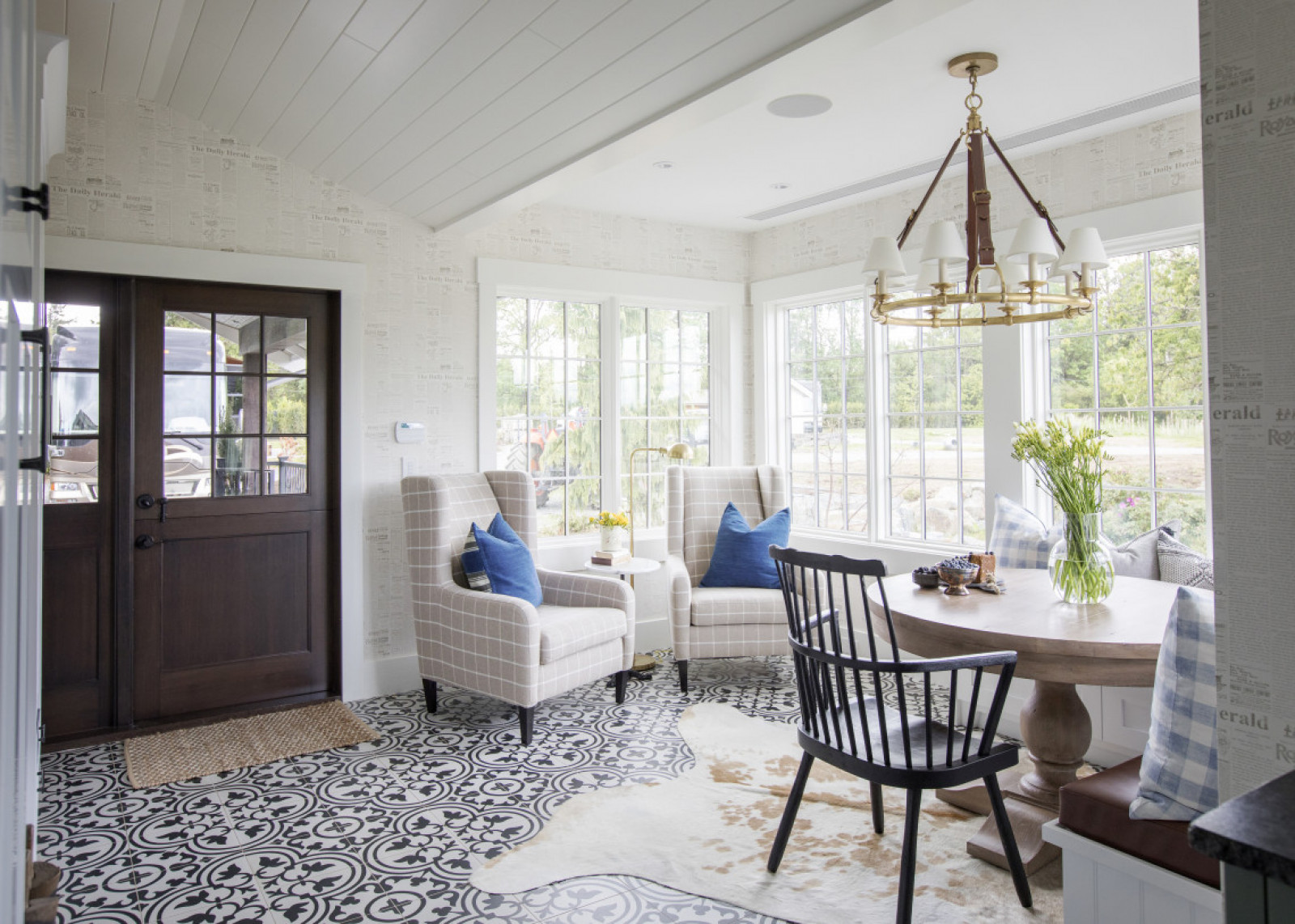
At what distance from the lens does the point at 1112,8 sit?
2684 mm

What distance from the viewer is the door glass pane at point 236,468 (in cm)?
403

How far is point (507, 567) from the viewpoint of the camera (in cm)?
394

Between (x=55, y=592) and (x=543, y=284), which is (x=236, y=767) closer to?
(x=55, y=592)

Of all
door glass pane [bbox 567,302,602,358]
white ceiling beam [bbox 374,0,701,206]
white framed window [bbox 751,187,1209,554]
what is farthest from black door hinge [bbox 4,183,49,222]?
white framed window [bbox 751,187,1209,554]

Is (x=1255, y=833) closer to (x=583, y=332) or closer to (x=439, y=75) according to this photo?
(x=439, y=75)

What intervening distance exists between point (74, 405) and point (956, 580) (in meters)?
3.71

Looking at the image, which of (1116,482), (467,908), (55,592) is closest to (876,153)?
(1116,482)

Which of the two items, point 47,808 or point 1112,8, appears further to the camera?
point 47,808

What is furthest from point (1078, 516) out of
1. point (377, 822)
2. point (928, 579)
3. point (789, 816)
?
point (377, 822)

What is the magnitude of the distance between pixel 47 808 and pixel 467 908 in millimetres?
1740

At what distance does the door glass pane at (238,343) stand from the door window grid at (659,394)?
2105 millimetres

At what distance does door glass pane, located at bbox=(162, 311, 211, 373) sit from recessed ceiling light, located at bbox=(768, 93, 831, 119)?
2.79 metres

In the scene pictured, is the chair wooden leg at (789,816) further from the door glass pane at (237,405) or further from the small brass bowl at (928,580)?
the door glass pane at (237,405)

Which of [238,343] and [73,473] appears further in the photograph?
[238,343]
